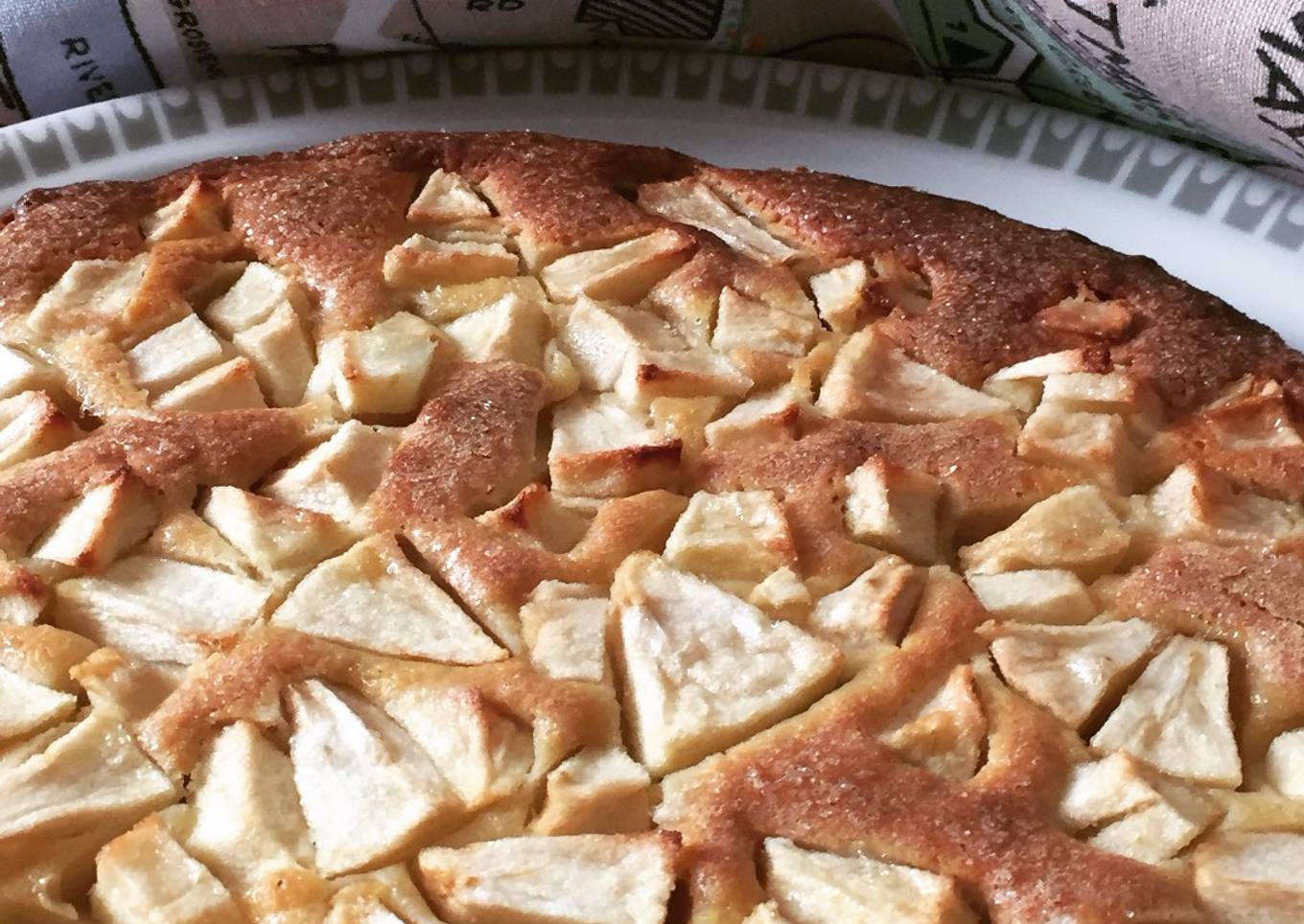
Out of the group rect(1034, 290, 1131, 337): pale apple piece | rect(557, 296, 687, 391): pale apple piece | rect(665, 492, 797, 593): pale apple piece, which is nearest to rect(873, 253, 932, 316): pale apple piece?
rect(1034, 290, 1131, 337): pale apple piece

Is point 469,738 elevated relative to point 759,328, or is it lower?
lower

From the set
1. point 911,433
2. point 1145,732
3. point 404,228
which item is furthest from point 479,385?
point 1145,732

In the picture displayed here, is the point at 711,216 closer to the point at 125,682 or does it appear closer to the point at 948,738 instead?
the point at 948,738

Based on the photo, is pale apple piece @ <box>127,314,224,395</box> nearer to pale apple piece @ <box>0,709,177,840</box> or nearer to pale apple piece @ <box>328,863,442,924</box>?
pale apple piece @ <box>0,709,177,840</box>

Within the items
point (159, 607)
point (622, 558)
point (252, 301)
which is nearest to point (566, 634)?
point (622, 558)

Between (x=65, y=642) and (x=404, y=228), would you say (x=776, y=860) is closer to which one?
(x=65, y=642)

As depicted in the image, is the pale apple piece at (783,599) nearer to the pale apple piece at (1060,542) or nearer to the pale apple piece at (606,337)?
the pale apple piece at (1060,542)

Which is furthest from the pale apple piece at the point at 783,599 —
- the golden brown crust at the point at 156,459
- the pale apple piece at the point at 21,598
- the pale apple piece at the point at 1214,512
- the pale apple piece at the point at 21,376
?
the pale apple piece at the point at 21,376
